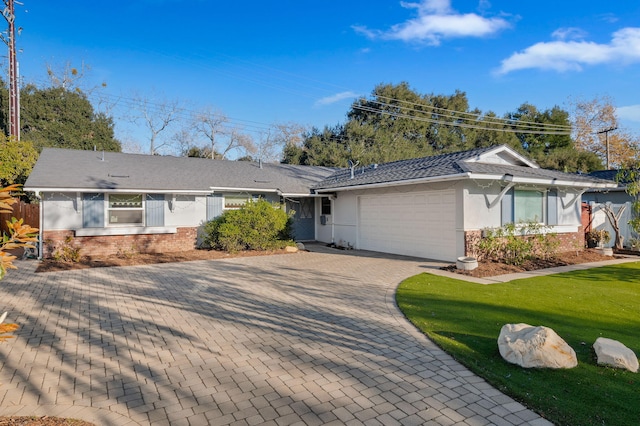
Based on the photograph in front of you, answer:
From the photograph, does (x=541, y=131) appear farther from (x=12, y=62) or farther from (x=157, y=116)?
(x=12, y=62)

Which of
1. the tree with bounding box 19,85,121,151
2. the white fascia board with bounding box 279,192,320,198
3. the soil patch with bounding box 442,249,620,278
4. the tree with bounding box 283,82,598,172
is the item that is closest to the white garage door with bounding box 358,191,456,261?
the soil patch with bounding box 442,249,620,278

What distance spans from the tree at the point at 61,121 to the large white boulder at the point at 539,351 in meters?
29.1

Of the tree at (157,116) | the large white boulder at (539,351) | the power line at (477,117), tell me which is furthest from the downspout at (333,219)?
the power line at (477,117)

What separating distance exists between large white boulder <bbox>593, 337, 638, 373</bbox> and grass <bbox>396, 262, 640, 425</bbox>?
86 millimetres

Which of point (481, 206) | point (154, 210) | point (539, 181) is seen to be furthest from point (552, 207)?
point (154, 210)

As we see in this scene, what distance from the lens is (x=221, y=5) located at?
51.9 ft

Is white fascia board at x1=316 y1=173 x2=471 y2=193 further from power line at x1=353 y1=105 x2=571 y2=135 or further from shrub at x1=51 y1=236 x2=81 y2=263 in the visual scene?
power line at x1=353 y1=105 x2=571 y2=135

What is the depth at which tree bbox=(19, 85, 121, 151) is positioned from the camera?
26688 millimetres

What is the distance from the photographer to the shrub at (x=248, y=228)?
47.2 feet

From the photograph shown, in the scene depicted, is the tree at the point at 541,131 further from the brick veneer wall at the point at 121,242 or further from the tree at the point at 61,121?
the tree at the point at 61,121

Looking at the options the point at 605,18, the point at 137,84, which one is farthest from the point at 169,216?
the point at 137,84

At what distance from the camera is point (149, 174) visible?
15438mm

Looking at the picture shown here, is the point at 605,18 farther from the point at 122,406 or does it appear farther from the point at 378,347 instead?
the point at 122,406

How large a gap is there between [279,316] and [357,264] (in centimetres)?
574
